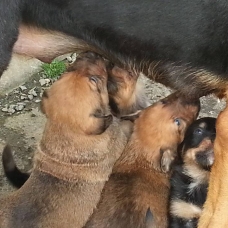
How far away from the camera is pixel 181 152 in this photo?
3494mm

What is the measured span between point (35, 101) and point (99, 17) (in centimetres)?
148

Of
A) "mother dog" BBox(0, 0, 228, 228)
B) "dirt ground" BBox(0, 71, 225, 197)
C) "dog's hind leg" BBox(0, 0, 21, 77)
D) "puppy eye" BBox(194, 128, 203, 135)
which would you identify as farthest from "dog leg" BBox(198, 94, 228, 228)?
"dirt ground" BBox(0, 71, 225, 197)

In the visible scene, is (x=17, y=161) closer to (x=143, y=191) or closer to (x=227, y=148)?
(x=143, y=191)

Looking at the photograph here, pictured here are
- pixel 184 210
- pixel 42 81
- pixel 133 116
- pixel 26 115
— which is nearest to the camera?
pixel 184 210

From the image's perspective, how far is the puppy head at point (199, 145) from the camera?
3412 millimetres

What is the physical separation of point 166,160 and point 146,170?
0.11 meters

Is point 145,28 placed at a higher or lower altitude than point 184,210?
higher

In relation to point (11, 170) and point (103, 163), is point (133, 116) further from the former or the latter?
point (11, 170)

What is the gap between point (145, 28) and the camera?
3311 millimetres

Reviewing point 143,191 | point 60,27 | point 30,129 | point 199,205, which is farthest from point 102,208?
point 30,129

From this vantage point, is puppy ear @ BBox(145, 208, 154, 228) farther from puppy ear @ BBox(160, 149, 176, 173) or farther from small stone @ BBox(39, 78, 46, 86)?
small stone @ BBox(39, 78, 46, 86)

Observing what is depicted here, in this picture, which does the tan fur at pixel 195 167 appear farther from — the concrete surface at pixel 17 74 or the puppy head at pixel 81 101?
the concrete surface at pixel 17 74

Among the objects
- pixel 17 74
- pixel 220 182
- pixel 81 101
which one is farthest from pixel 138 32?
pixel 17 74

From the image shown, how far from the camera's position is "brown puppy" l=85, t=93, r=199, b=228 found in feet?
10.8
